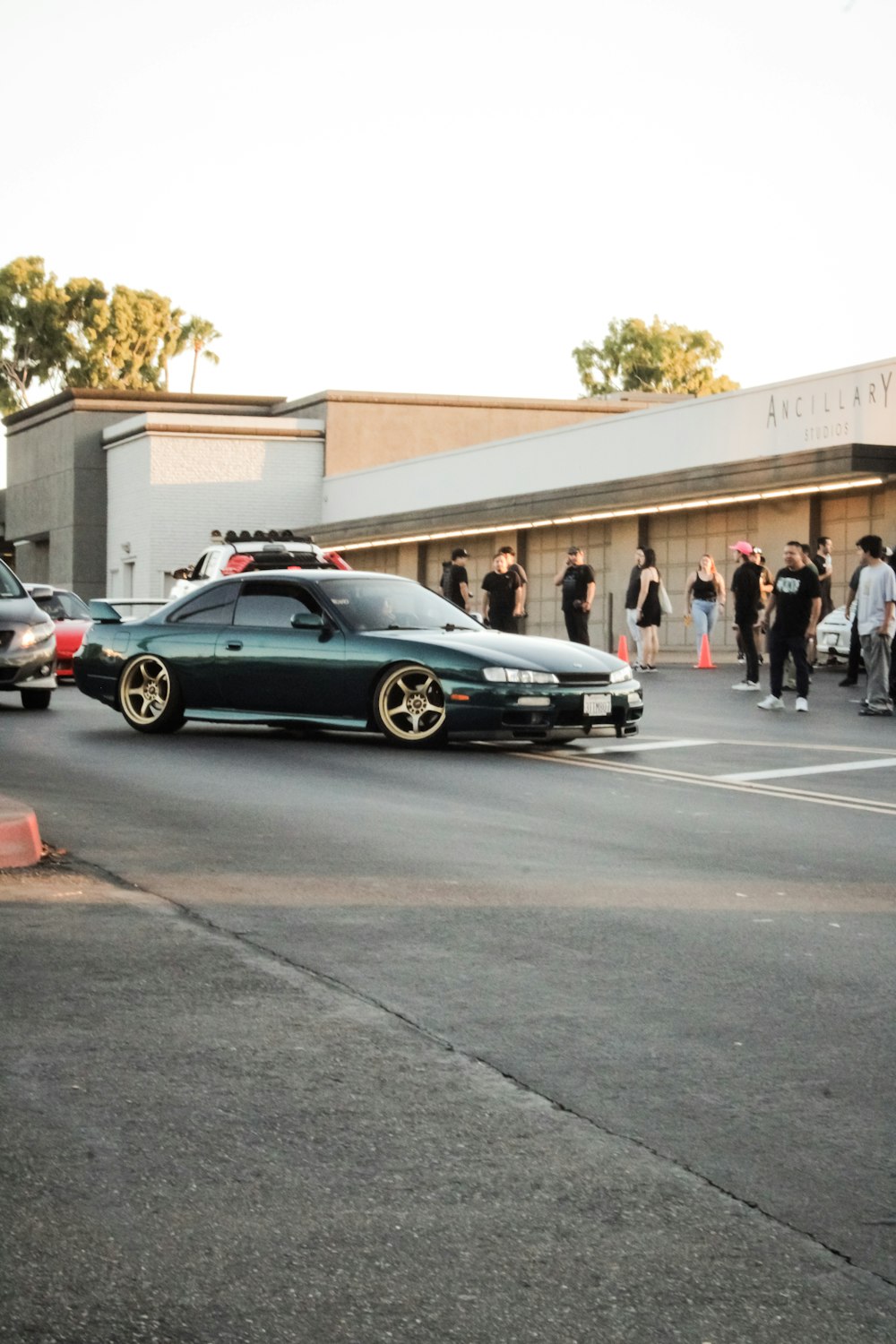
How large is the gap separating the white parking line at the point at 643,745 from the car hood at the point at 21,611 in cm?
639

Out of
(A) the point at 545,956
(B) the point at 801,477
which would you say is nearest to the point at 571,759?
(A) the point at 545,956

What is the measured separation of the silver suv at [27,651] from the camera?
18.8 metres

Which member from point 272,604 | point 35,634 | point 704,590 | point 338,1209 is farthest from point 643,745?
point 704,590

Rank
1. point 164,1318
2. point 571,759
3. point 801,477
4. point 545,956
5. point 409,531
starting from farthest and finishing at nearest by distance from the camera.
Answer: point 409,531
point 801,477
point 571,759
point 545,956
point 164,1318

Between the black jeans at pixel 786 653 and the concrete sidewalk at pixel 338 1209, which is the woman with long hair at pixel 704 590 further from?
the concrete sidewalk at pixel 338 1209

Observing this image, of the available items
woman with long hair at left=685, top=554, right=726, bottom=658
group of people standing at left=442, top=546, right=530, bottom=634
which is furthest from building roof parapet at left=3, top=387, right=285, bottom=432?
group of people standing at left=442, top=546, right=530, bottom=634

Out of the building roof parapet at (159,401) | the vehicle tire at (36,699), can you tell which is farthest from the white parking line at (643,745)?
the building roof parapet at (159,401)

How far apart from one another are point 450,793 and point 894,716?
341 inches

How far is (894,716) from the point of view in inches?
752

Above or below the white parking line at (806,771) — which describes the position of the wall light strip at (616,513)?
above

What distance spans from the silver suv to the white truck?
19.9 ft

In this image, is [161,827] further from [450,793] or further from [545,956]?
[545,956]

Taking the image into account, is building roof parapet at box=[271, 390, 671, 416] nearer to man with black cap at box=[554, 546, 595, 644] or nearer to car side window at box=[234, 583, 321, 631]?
man with black cap at box=[554, 546, 595, 644]

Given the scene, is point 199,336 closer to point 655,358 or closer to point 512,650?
point 655,358
